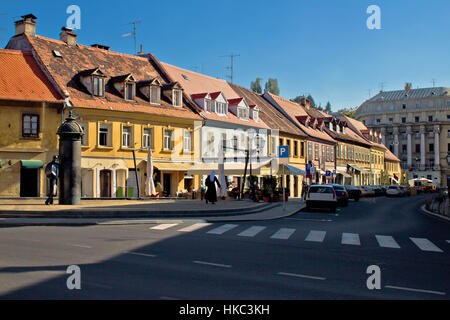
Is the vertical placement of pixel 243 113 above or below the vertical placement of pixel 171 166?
above

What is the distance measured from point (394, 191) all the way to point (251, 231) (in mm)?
47619

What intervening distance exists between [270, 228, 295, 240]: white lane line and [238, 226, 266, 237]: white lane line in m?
0.69

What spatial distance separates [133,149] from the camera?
35.8 metres

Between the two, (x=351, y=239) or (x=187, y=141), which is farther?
(x=187, y=141)

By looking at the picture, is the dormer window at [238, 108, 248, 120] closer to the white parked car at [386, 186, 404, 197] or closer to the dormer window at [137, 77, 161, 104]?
the dormer window at [137, 77, 161, 104]

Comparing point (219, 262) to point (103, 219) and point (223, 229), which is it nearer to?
point (223, 229)

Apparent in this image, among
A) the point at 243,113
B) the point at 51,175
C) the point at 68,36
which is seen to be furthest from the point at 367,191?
the point at 51,175

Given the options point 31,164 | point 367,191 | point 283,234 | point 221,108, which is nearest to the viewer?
point 283,234

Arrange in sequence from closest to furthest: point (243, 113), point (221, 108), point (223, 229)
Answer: point (223, 229) → point (221, 108) → point (243, 113)

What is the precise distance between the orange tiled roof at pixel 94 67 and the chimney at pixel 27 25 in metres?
0.54

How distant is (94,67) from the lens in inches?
1470

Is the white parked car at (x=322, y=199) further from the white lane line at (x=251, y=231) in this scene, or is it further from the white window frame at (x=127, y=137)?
the white window frame at (x=127, y=137)

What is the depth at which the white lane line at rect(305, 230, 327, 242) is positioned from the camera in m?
15.2
